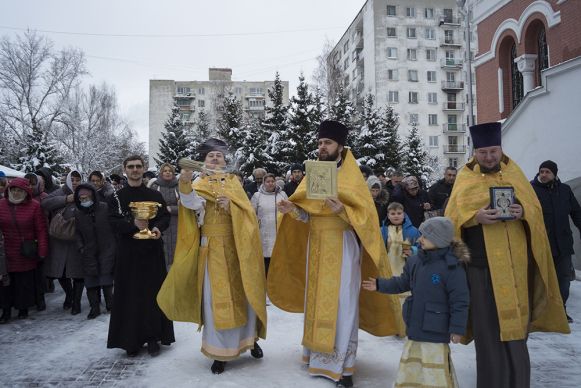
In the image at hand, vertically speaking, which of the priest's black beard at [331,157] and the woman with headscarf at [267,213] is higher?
the priest's black beard at [331,157]

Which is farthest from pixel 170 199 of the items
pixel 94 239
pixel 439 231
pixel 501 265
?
pixel 501 265

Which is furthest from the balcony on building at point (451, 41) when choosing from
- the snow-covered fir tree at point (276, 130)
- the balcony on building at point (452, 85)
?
the snow-covered fir tree at point (276, 130)

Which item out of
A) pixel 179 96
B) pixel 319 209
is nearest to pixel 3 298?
pixel 319 209

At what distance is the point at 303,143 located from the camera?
24172 mm

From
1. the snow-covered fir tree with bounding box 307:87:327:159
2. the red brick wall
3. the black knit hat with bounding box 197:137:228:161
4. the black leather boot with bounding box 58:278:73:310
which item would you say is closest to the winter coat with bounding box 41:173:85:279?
the black leather boot with bounding box 58:278:73:310

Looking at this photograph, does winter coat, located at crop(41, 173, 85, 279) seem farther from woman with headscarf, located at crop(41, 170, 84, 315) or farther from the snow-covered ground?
the snow-covered ground

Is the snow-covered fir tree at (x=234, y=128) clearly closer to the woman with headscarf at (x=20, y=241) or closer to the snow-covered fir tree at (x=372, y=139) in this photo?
the snow-covered fir tree at (x=372, y=139)

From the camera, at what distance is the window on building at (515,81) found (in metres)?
17.4

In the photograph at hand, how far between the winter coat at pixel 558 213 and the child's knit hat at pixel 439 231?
3.57 meters

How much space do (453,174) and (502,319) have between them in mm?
6019

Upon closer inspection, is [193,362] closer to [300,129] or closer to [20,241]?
[20,241]

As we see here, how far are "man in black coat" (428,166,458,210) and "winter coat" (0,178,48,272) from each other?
6.83m

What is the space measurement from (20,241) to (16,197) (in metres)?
→ 0.67

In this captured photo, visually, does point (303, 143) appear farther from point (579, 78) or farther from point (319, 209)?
point (319, 209)
